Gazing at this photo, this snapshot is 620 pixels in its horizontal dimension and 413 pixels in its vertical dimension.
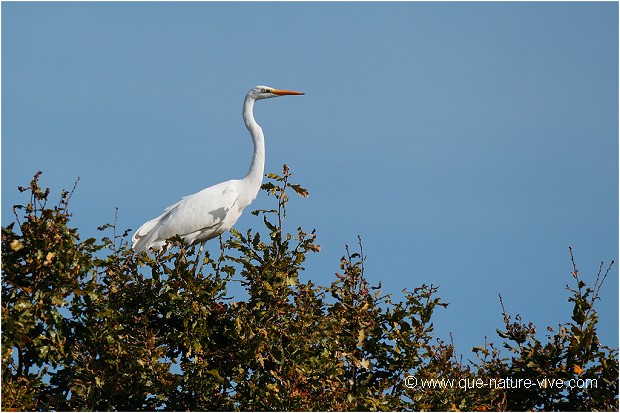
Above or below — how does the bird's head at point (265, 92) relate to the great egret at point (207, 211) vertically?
above

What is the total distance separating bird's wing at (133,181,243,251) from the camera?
13.9 m

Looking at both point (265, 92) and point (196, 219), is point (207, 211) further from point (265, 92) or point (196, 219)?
point (265, 92)

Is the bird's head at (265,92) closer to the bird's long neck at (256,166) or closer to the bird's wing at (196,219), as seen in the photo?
the bird's long neck at (256,166)

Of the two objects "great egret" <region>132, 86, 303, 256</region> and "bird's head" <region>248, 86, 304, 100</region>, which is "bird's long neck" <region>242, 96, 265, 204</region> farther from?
"bird's head" <region>248, 86, 304, 100</region>

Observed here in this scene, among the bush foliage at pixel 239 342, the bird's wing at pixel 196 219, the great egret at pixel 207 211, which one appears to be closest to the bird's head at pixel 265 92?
the great egret at pixel 207 211

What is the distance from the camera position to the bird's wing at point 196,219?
13906 mm

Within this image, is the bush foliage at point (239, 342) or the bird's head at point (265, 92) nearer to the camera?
the bush foliage at point (239, 342)

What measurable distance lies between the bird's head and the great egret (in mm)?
602

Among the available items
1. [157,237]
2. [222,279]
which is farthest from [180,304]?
[157,237]

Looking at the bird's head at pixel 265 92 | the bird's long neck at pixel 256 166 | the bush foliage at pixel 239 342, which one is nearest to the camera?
the bush foliage at pixel 239 342

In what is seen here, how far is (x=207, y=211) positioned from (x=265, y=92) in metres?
2.28

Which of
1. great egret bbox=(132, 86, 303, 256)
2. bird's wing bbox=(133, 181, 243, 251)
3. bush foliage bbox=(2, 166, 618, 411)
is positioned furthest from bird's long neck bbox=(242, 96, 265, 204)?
bush foliage bbox=(2, 166, 618, 411)

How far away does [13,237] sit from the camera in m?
9.62

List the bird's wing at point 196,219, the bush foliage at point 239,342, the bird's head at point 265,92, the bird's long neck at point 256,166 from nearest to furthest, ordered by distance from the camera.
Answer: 1. the bush foliage at point 239,342
2. the bird's wing at point 196,219
3. the bird's long neck at point 256,166
4. the bird's head at point 265,92
